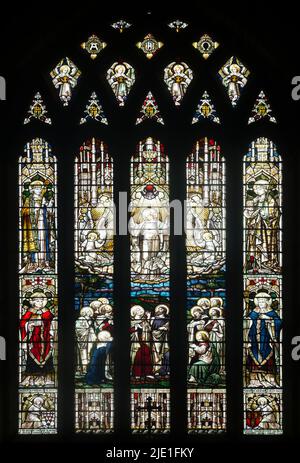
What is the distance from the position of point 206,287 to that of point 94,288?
3.99 feet

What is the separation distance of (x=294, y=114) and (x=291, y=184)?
76 cm

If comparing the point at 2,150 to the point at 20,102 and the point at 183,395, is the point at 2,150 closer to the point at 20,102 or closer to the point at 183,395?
the point at 20,102

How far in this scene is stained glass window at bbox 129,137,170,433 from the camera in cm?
895

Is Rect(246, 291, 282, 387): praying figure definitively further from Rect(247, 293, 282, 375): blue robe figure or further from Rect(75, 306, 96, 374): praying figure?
Rect(75, 306, 96, 374): praying figure

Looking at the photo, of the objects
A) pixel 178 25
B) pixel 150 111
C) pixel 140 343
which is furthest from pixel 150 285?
pixel 178 25

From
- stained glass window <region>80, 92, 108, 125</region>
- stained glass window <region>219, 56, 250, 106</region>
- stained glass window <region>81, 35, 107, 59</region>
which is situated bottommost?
stained glass window <region>80, 92, 108, 125</region>

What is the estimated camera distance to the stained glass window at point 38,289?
898 centimetres

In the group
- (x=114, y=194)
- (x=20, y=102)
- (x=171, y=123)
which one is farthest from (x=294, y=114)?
(x=20, y=102)

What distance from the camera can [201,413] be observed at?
8.94m

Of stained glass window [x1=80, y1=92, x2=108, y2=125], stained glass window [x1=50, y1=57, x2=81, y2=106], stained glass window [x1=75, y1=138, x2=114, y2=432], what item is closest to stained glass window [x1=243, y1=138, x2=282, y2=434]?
stained glass window [x1=75, y1=138, x2=114, y2=432]

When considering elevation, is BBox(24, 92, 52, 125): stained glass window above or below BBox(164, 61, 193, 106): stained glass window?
below

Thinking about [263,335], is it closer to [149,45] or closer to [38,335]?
[38,335]

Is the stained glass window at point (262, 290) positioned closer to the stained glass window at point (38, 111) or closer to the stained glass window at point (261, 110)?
the stained glass window at point (261, 110)

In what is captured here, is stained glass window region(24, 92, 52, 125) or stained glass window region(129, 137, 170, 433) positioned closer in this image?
stained glass window region(129, 137, 170, 433)
